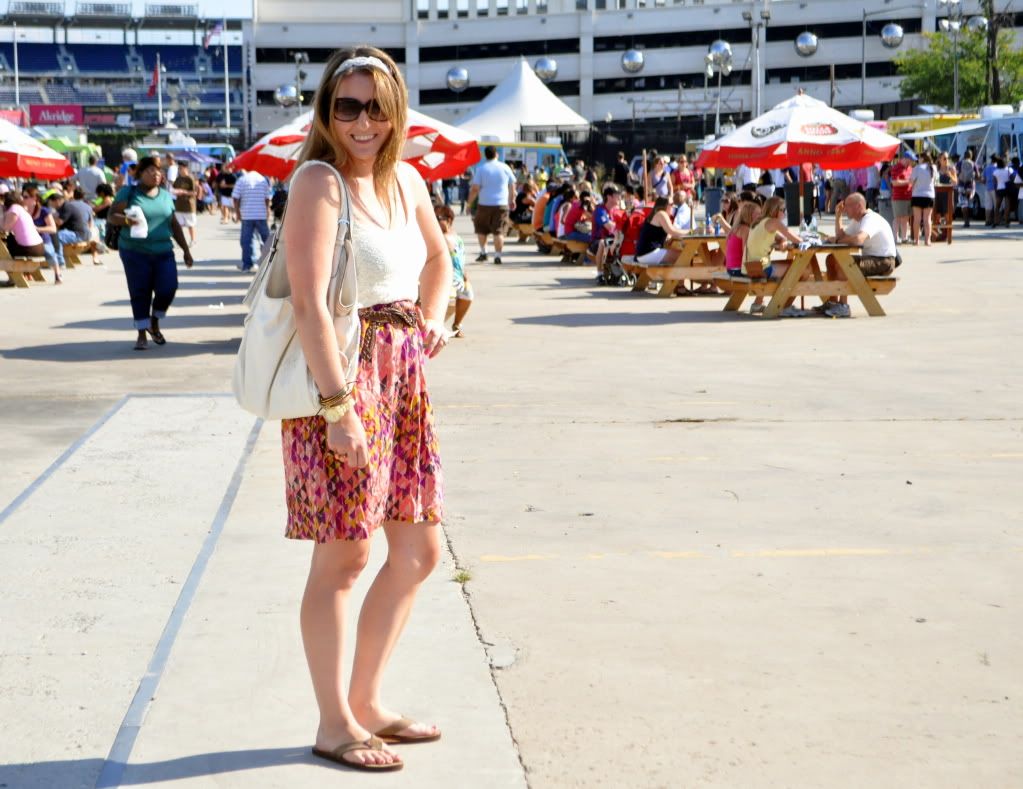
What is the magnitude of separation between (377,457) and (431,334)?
1.26 feet

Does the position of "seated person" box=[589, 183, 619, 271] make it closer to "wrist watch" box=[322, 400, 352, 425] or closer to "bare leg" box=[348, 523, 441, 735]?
"bare leg" box=[348, 523, 441, 735]

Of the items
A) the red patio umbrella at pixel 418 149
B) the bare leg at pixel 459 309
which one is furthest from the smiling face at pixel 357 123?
the red patio umbrella at pixel 418 149

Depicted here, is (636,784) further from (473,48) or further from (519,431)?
(473,48)

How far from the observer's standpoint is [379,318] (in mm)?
3713

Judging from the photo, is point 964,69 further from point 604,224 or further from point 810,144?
point 810,144

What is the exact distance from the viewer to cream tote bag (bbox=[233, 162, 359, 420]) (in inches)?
140

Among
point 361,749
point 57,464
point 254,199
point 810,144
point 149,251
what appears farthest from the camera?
point 254,199

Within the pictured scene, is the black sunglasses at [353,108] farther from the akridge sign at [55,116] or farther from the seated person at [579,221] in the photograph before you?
the akridge sign at [55,116]

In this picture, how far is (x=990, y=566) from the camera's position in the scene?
224 inches

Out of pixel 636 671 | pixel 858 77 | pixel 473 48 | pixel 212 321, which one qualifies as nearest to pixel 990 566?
pixel 636 671

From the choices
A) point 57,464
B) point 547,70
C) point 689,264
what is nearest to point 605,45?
point 547,70

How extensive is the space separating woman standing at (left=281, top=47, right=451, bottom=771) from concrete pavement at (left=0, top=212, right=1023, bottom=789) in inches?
11.2

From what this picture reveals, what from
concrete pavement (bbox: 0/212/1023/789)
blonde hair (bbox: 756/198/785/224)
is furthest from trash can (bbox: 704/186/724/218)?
concrete pavement (bbox: 0/212/1023/789)

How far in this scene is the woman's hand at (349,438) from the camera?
354 cm
